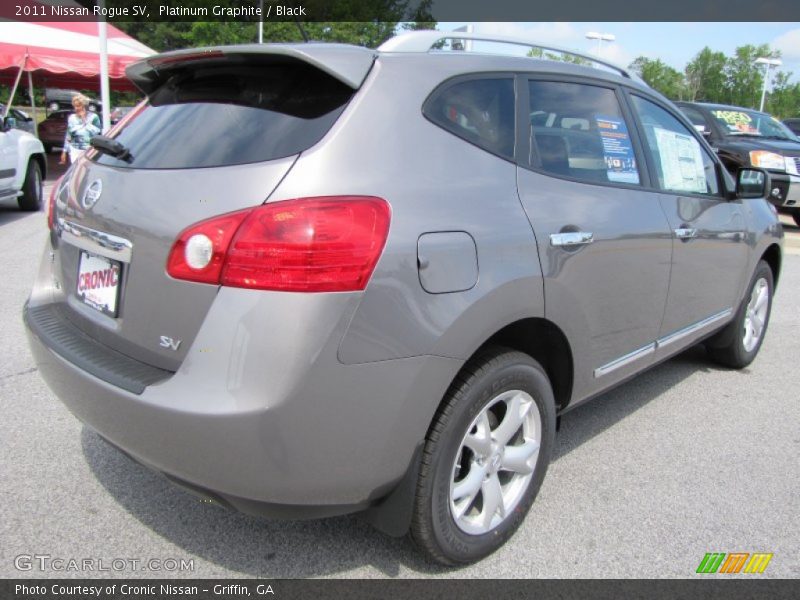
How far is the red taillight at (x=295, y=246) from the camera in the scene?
1.77 meters

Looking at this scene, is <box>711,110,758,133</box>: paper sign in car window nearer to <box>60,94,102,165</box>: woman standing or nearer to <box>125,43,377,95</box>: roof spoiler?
<box>60,94,102,165</box>: woman standing

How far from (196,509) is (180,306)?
1085 mm

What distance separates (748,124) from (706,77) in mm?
74540

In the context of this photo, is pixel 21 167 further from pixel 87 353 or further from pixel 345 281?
pixel 345 281

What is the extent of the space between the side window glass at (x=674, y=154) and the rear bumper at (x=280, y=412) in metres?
1.94

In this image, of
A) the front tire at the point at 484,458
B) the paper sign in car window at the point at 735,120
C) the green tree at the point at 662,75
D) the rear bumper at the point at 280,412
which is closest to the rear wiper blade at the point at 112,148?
the rear bumper at the point at 280,412

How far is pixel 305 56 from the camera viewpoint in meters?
1.96

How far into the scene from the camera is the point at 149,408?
73.2 inches

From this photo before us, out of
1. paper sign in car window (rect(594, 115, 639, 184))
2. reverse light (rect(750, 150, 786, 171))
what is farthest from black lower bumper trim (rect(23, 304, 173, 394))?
reverse light (rect(750, 150, 786, 171))

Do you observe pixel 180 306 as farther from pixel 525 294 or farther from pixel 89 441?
pixel 89 441

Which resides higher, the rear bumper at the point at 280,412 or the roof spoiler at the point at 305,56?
the roof spoiler at the point at 305,56

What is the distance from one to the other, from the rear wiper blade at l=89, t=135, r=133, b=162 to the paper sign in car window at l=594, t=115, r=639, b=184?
1.93 meters

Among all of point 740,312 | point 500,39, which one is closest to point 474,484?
point 500,39

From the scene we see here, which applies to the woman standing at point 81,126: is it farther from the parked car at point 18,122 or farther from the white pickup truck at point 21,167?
the white pickup truck at point 21,167
